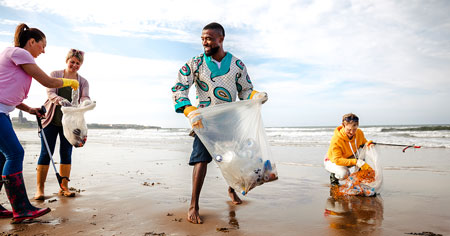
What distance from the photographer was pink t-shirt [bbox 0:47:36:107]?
2.28 metres

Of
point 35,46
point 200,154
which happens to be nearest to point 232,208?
point 200,154

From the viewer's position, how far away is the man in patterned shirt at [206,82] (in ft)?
8.52

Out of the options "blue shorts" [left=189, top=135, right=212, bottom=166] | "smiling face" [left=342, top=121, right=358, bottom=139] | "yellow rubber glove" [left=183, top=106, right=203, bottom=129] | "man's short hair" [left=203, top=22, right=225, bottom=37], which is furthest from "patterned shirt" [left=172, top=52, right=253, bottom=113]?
"smiling face" [left=342, top=121, right=358, bottom=139]

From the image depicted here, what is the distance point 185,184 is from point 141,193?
0.75 m

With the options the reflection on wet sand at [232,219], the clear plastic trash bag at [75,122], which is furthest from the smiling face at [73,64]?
the reflection on wet sand at [232,219]

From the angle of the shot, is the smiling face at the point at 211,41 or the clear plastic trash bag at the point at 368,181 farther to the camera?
the clear plastic trash bag at the point at 368,181

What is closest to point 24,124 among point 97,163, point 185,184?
point 97,163

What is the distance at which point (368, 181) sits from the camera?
355 cm

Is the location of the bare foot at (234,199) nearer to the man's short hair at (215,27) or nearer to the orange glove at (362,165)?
the orange glove at (362,165)

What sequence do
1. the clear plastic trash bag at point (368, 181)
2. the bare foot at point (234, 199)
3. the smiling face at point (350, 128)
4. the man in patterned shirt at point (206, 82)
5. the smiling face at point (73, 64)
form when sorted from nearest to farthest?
1. the man in patterned shirt at point (206, 82)
2. the bare foot at point (234, 199)
3. the smiling face at point (73, 64)
4. the clear plastic trash bag at point (368, 181)
5. the smiling face at point (350, 128)

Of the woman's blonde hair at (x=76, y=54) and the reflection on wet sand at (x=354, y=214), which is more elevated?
the woman's blonde hair at (x=76, y=54)

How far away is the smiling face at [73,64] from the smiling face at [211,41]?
1.64 m

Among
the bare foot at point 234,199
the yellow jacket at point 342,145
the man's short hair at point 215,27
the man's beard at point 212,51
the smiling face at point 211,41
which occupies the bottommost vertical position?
the bare foot at point 234,199

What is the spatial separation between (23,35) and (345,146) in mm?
3681
